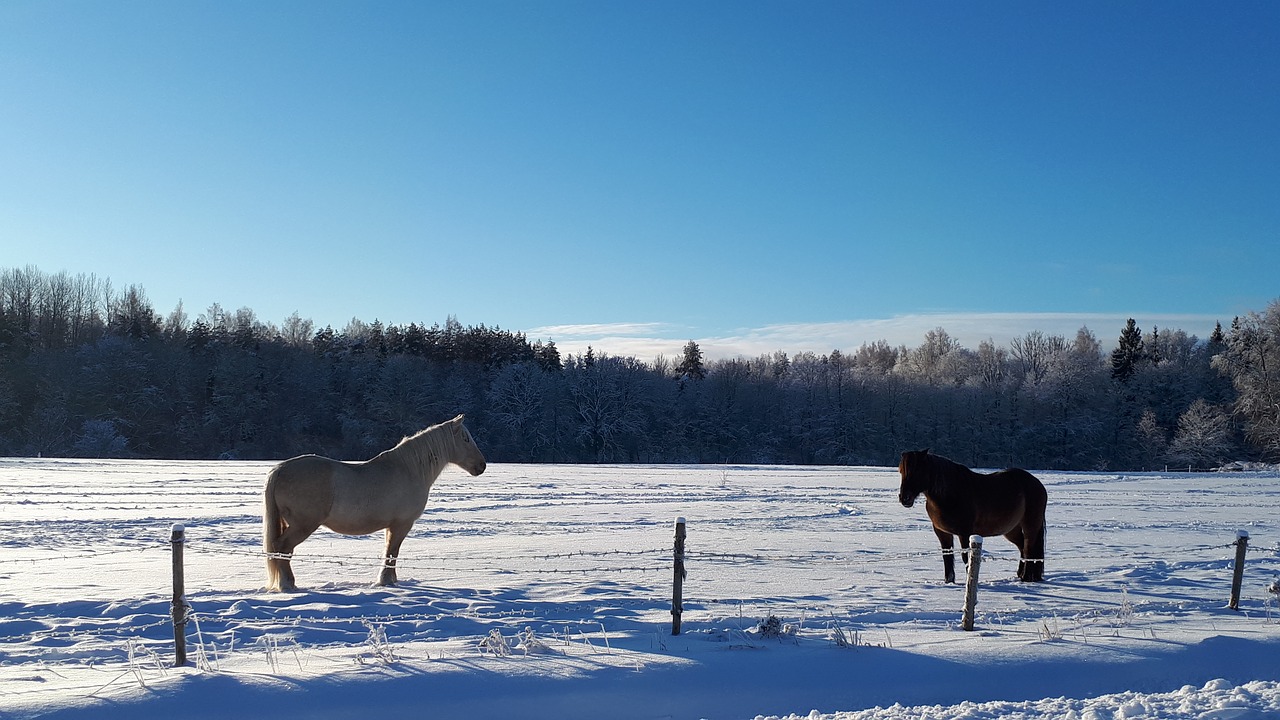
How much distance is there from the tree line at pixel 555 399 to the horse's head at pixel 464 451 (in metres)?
48.8

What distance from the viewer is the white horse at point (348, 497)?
27.7 feet

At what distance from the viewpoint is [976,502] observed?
9.46 metres

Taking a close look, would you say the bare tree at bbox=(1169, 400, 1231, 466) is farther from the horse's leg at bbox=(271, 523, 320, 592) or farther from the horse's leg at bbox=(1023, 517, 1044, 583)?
the horse's leg at bbox=(271, 523, 320, 592)

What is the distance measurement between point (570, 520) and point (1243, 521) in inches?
533

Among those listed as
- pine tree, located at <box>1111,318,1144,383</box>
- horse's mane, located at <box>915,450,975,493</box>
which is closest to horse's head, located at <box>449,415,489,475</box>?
horse's mane, located at <box>915,450,975,493</box>

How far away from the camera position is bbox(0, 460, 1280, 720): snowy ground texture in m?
4.88

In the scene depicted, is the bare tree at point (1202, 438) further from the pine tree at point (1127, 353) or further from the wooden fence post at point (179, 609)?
the wooden fence post at point (179, 609)

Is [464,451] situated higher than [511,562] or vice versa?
[464,451]

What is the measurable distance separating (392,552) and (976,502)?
6.75 m

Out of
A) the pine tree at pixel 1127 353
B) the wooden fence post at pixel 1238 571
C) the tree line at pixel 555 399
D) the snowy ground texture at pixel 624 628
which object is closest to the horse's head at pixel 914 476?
the snowy ground texture at pixel 624 628

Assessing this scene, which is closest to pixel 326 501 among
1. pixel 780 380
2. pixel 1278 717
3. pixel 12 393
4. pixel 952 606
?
pixel 952 606

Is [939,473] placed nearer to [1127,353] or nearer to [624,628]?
[624,628]

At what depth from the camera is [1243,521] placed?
16234 millimetres

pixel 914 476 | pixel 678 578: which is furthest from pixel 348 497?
pixel 914 476
